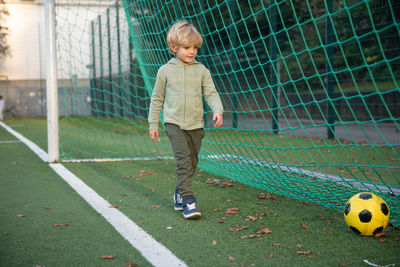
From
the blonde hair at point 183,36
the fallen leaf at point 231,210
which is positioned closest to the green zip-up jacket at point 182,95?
the blonde hair at point 183,36

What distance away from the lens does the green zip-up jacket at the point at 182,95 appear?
9.90 ft

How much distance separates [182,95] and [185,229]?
3.13 ft

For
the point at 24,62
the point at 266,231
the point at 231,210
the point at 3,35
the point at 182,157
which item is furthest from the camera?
the point at 24,62

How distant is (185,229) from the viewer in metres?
2.67

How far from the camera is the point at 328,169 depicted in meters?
4.92

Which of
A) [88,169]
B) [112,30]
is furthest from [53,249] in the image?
[112,30]

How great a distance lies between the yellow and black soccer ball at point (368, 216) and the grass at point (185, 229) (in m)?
0.06

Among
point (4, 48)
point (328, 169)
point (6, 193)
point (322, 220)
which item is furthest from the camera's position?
point (4, 48)

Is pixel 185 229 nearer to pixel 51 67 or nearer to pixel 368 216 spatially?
pixel 368 216

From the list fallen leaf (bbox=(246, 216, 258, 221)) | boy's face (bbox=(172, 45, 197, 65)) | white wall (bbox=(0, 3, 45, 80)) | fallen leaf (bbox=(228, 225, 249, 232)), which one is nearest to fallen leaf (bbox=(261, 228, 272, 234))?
fallen leaf (bbox=(228, 225, 249, 232))

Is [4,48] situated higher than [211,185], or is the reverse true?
[4,48]

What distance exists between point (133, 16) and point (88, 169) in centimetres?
211

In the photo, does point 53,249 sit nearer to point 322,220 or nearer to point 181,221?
point 181,221

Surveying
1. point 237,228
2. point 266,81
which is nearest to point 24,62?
point 266,81
